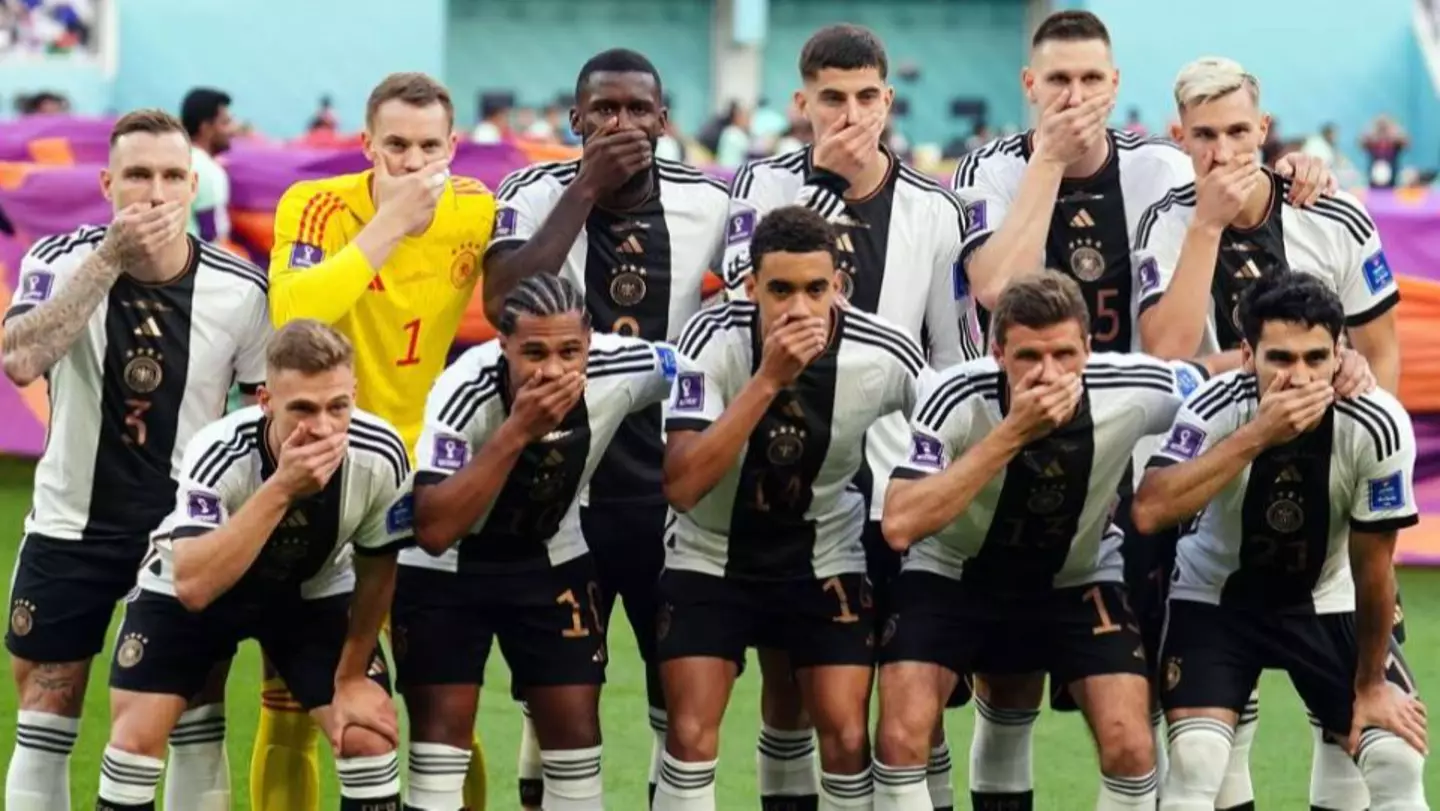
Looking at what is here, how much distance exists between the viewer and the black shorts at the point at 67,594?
20.2 ft

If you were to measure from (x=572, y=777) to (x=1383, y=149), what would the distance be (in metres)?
23.4

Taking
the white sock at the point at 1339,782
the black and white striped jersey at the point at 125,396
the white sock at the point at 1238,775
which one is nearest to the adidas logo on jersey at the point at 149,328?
the black and white striped jersey at the point at 125,396

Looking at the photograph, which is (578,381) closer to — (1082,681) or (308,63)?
(1082,681)

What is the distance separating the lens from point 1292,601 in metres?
6.09

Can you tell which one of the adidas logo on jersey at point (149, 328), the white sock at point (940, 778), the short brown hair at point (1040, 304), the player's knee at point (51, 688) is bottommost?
the white sock at point (940, 778)

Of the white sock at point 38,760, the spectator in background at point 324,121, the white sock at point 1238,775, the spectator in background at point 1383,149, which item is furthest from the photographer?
the spectator in background at point 324,121

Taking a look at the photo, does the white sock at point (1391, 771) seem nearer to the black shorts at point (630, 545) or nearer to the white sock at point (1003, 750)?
the white sock at point (1003, 750)

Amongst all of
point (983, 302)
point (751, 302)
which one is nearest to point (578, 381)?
point (751, 302)

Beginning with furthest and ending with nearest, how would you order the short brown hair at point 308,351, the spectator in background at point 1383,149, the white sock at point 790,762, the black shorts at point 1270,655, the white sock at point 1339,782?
the spectator in background at point 1383,149, the white sock at point 790,762, the white sock at point 1339,782, the black shorts at point 1270,655, the short brown hair at point 308,351

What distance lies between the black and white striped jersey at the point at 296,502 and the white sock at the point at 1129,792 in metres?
1.88

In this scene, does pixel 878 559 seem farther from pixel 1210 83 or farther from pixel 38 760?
pixel 38 760

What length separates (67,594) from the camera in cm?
618

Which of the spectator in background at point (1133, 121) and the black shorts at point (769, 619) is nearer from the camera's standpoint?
the black shorts at point (769, 619)

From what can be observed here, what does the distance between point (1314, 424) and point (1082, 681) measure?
2.87 feet
